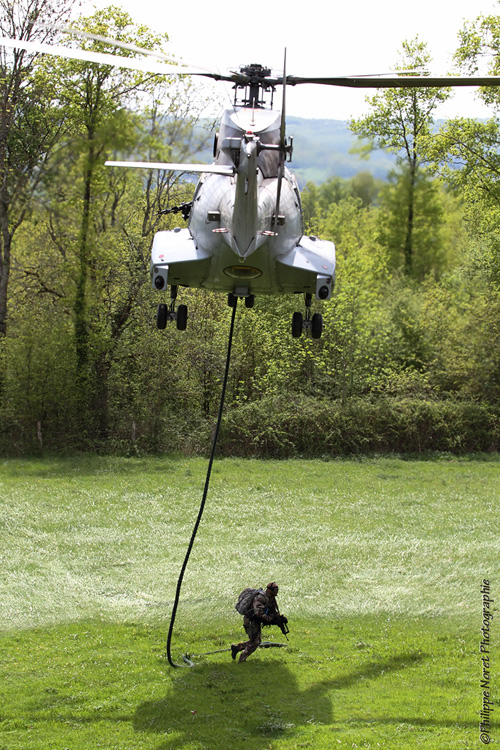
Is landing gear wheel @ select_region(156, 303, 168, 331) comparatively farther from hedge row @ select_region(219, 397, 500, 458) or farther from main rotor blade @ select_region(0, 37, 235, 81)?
hedge row @ select_region(219, 397, 500, 458)

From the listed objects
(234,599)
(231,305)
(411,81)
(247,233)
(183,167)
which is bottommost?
(234,599)

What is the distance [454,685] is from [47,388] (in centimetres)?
2258

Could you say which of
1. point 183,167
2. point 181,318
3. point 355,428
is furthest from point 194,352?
point 183,167

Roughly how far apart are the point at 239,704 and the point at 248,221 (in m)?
8.58

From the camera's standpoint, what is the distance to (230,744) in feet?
43.7

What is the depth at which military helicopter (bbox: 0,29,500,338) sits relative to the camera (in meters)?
11.6

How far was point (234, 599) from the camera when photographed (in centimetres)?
2002

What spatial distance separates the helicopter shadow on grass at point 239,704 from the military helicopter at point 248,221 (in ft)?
22.4

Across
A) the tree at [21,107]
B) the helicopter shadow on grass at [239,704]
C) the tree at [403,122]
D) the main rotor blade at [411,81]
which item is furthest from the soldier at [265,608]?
the tree at [403,122]

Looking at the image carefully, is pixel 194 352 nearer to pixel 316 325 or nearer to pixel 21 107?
pixel 21 107

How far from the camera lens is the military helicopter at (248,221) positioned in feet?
38.1

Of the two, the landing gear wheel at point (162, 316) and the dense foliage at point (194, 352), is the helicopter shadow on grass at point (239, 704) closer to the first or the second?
the landing gear wheel at point (162, 316)

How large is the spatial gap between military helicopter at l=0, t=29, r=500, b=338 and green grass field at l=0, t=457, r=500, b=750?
7008 millimetres

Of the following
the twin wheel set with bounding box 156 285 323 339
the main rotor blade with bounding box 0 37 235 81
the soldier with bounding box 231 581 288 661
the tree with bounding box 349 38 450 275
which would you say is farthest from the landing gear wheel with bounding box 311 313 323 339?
the tree with bounding box 349 38 450 275
